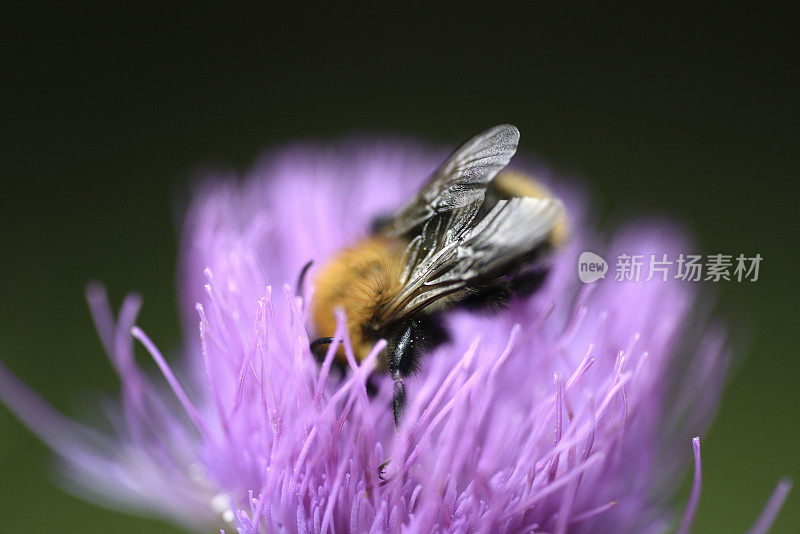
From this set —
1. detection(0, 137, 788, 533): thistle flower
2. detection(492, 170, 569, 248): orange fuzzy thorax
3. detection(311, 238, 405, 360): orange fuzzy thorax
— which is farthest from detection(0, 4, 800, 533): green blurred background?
detection(311, 238, 405, 360): orange fuzzy thorax

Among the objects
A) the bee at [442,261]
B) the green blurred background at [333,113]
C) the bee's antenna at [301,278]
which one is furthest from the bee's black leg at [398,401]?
the green blurred background at [333,113]

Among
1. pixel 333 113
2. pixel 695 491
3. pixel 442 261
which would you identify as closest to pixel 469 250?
pixel 442 261

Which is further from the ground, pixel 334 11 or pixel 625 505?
pixel 334 11

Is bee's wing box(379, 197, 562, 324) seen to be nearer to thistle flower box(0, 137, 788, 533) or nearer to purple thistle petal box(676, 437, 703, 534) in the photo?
thistle flower box(0, 137, 788, 533)

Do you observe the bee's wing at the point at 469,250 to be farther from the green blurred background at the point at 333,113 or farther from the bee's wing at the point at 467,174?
the green blurred background at the point at 333,113

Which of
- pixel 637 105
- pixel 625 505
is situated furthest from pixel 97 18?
pixel 625 505

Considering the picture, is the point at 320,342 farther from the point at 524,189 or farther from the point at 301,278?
the point at 524,189

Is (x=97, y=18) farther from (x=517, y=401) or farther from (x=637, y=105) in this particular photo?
(x=517, y=401)
